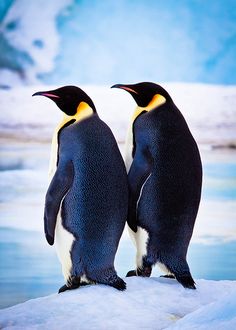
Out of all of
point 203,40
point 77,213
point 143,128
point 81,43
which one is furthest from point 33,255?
point 203,40

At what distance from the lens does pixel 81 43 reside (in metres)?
2.74

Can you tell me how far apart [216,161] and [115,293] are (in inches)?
29.4

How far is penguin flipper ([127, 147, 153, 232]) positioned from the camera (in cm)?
231

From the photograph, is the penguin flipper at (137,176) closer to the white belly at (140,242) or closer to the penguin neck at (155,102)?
the white belly at (140,242)

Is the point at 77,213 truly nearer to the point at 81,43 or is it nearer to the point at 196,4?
the point at 81,43

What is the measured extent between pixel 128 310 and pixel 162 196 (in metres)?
0.42

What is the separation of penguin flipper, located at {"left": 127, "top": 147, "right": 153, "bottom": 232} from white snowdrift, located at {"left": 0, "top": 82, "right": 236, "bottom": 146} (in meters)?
0.37

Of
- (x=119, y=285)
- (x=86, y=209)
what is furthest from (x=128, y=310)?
(x=86, y=209)

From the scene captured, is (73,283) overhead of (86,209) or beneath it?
beneath

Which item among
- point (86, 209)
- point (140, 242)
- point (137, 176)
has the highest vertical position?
point (137, 176)

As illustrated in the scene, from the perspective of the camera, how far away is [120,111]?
270cm

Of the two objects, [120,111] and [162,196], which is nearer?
[162,196]

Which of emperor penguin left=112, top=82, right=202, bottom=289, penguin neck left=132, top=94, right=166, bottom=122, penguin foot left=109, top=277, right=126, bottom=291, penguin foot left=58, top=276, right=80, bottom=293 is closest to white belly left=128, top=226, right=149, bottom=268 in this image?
emperor penguin left=112, top=82, right=202, bottom=289

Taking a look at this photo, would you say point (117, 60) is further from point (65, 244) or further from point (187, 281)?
point (187, 281)
